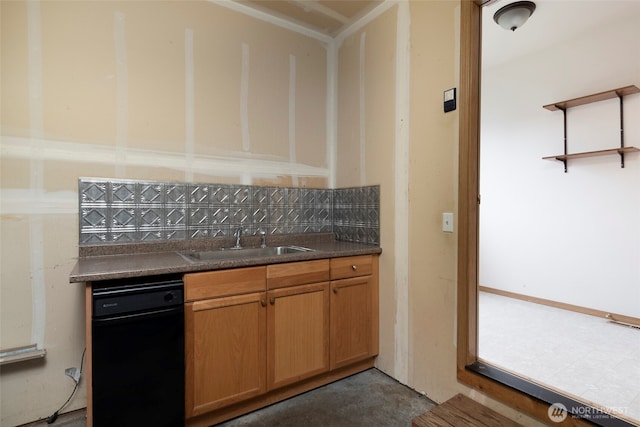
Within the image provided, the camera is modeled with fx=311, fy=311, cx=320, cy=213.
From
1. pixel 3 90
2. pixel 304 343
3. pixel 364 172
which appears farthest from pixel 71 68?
pixel 304 343

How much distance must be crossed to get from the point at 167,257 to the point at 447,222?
5.38 feet

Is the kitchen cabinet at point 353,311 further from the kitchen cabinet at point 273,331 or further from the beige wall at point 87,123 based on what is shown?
the beige wall at point 87,123

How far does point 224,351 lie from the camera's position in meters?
1.64

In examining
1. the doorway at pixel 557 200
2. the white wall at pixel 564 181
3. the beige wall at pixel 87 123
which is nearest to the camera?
the beige wall at pixel 87 123

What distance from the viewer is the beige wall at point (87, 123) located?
1.69 metres

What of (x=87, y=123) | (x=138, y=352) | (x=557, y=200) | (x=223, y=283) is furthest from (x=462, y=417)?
(x=557, y=200)

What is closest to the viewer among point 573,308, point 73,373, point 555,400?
point 555,400

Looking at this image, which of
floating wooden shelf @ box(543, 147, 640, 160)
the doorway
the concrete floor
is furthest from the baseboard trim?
floating wooden shelf @ box(543, 147, 640, 160)

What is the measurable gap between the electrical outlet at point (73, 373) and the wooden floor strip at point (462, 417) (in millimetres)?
1853

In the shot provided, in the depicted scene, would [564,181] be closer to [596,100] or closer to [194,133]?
[596,100]

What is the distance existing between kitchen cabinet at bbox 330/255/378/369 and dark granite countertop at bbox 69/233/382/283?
0.36 feet

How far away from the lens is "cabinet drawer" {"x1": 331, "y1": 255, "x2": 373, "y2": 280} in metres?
2.05

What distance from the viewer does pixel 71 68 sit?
1.81 metres

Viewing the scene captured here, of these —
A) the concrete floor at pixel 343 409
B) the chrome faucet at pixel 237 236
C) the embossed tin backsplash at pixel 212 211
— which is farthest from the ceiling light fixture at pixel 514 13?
the concrete floor at pixel 343 409
